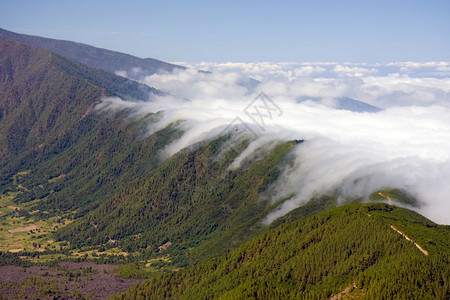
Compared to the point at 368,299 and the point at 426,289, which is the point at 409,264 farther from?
the point at 368,299

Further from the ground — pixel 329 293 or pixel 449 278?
pixel 449 278

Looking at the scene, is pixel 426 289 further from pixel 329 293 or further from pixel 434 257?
pixel 329 293

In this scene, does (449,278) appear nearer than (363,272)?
Yes

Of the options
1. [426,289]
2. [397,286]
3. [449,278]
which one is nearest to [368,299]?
[397,286]

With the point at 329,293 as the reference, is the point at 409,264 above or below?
above

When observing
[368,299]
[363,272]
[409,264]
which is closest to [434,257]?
[409,264]

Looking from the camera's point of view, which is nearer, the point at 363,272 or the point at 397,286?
the point at 397,286

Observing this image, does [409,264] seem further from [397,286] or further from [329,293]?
[329,293]
